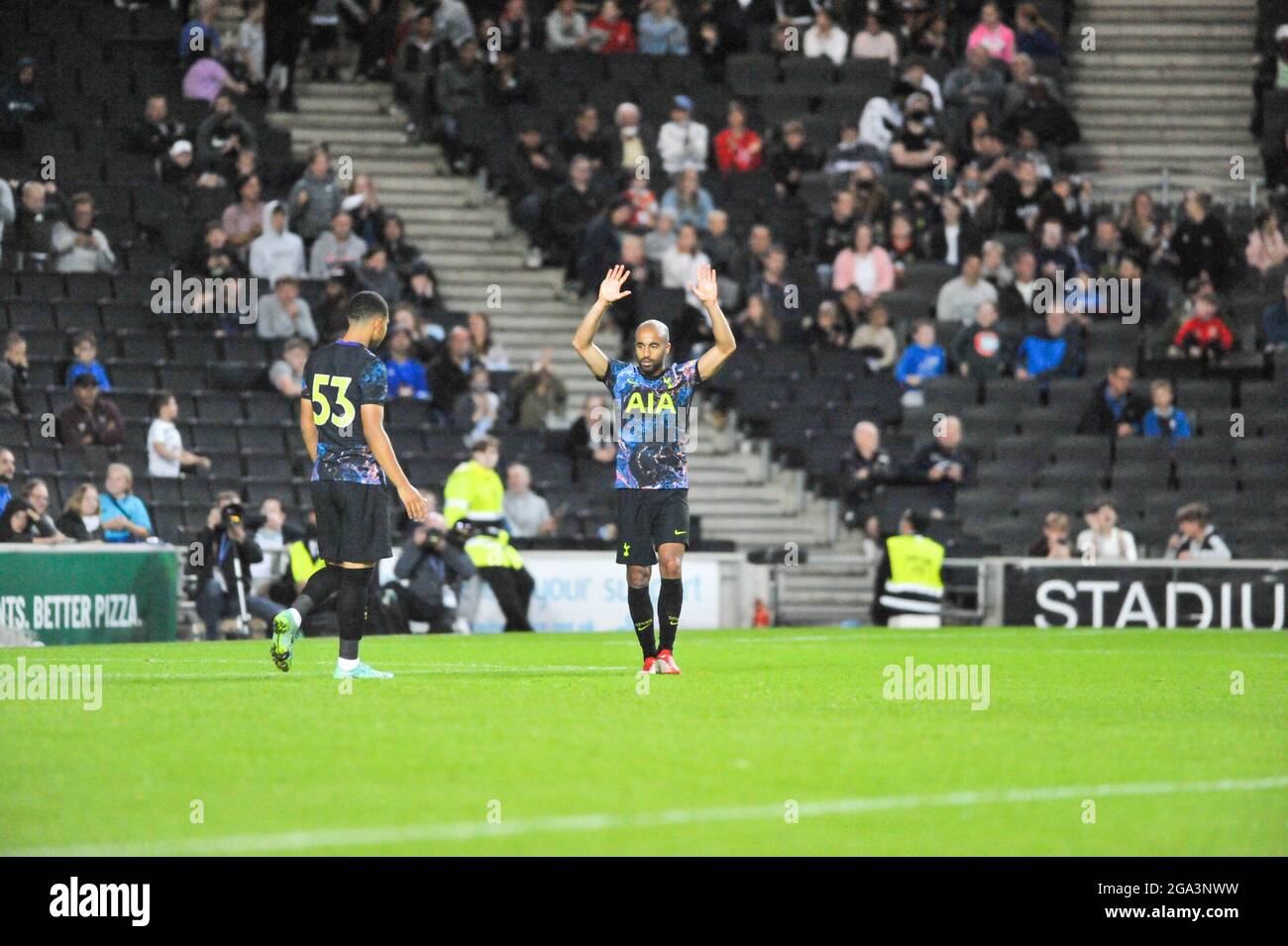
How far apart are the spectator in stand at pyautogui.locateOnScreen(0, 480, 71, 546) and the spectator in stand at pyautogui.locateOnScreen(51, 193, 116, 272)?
634 centimetres

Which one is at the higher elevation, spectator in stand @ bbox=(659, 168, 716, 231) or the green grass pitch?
spectator in stand @ bbox=(659, 168, 716, 231)

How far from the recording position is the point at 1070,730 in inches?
443

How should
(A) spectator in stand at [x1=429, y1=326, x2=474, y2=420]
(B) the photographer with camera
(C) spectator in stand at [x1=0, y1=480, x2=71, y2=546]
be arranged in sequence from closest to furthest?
1. (C) spectator in stand at [x1=0, y1=480, x2=71, y2=546]
2. (B) the photographer with camera
3. (A) spectator in stand at [x1=429, y1=326, x2=474, y2=420]

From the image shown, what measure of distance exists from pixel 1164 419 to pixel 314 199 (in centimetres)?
1122

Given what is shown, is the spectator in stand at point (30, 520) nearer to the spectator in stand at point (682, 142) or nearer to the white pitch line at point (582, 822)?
the spectator in stand at point (682, 142)

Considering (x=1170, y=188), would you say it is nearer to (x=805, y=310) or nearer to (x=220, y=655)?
(x=805, y=310)

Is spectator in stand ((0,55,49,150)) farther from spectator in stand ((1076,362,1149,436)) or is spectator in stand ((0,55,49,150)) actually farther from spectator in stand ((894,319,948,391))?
spectator in stand ((1076,362,1149,436))

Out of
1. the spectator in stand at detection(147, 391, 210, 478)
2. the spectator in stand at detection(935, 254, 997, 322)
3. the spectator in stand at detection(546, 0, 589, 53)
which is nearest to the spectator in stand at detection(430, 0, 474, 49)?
the spectator in stand at detection(546, 0, 589, 53)

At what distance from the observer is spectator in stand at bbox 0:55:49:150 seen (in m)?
28.3

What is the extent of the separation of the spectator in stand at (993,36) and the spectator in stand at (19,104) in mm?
13532

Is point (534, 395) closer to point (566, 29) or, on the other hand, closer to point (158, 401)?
point (158, 401)

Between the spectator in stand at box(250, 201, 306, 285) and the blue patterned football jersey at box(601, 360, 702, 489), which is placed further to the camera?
the spectator in stand at box(250, 201, 306, 285)

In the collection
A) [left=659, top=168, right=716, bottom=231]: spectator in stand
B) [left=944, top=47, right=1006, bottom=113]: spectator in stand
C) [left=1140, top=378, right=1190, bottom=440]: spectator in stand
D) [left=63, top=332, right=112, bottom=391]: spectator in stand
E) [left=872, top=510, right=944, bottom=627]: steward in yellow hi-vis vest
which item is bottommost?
[left=872, top=510, right=944, bottom=627]: steward in yellow hi-vis vest
